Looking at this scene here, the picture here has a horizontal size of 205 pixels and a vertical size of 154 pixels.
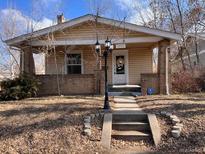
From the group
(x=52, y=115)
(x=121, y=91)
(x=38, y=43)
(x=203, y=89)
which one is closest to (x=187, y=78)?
(x=203, y=89)

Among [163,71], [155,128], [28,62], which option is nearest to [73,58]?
[28,62]

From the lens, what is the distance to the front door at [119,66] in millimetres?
19859

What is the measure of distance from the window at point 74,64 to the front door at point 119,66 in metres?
2.02

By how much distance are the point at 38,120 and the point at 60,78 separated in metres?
7.98

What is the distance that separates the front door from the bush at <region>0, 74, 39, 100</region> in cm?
524

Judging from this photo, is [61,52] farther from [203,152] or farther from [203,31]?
[203,31]

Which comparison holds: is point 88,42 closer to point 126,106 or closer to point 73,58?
point 73,58

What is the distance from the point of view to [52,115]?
32.4 ft

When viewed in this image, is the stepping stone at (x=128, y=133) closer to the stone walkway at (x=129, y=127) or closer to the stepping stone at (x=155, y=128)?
the stone walkway at (x=129, y=127)

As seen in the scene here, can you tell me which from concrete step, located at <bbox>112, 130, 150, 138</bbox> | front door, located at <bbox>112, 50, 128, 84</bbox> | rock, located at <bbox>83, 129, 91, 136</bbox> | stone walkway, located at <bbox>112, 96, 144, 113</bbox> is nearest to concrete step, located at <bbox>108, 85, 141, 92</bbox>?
front door, located at <bbox>112, 50, 128, 84</bbox>

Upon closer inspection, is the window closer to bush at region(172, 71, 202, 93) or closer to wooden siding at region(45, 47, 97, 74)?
wooden siding at region(45, 47, 97, 74)

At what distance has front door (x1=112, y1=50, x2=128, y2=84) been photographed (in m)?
19.9

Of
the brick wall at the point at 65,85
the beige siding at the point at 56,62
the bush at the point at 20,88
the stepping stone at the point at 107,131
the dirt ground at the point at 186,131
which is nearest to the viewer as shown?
the dirt ground at the point at 186,131

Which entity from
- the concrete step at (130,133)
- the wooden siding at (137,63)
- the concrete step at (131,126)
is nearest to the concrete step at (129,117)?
the concrete step at (131,126)
